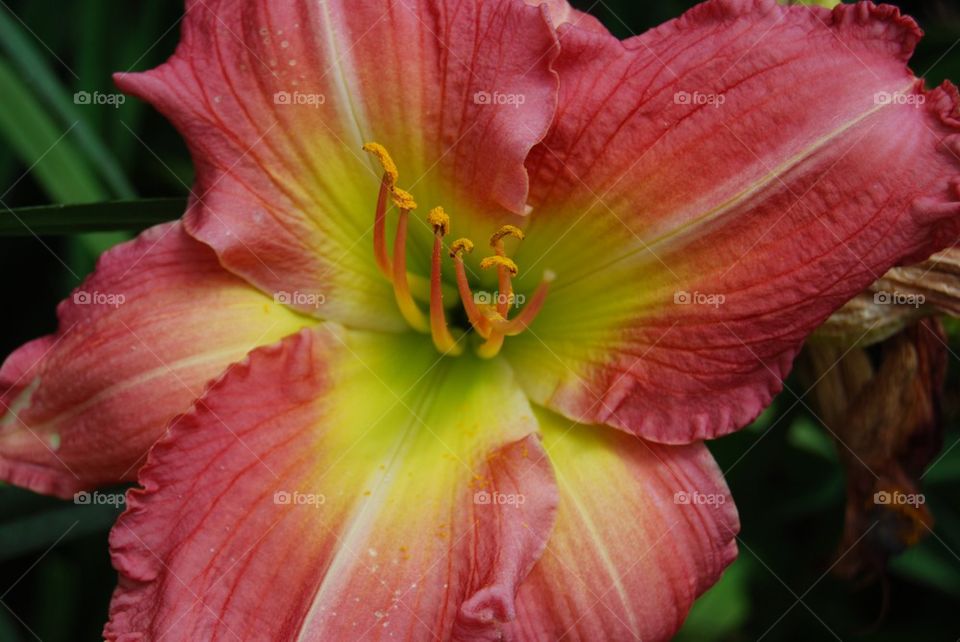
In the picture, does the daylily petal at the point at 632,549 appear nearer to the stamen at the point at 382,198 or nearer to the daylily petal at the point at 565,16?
the stamen at the point at 382,198

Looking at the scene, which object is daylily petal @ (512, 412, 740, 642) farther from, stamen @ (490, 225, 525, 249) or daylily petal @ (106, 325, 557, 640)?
stamen @ (490, 225, 525, 249)

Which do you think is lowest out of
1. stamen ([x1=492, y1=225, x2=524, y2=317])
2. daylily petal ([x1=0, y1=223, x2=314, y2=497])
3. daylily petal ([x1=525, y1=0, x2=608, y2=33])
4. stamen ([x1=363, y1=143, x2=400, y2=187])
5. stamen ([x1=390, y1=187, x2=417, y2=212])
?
daylily petal ([x1=0, y1=223, x2=314, y2=497])

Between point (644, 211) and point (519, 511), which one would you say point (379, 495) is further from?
point (644, 211)

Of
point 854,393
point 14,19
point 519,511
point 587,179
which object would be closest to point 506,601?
point 519,511

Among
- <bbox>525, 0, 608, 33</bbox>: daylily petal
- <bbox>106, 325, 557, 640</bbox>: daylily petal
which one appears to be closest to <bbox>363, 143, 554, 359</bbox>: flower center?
<bbox>106, 325, 557, 640</bbox>: daylily petal

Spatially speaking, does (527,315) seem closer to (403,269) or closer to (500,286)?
(500,286)

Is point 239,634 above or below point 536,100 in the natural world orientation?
below

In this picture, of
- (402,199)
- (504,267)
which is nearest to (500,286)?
(504,267)
